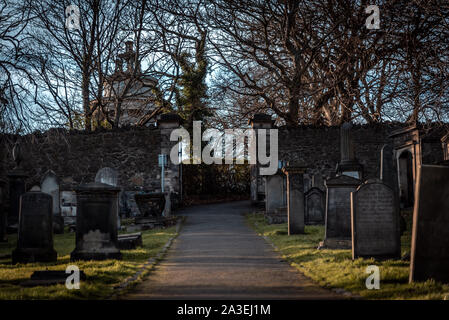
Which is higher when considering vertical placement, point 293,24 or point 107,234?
point 293,24

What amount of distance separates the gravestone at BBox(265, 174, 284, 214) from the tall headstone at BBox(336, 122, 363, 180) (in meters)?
2.64

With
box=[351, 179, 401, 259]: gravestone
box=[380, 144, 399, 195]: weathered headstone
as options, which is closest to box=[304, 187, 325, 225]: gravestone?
box=[380, 144, 399, 195]: weathered headstone

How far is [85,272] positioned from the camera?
6.50 m

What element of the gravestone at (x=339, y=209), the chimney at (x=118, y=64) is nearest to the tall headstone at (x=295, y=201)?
the gravestone at (x=339, y=209)

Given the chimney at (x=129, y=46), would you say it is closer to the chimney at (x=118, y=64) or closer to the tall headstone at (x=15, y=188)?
the chimney at (x=118, y=64)

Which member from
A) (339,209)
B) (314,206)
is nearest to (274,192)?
(314,206)

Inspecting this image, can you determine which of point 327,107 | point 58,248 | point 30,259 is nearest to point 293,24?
point 327,107

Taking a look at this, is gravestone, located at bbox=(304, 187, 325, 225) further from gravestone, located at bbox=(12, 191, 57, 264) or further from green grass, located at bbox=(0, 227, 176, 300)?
gravestone, located at bbox=(12, 191, 57, 264)

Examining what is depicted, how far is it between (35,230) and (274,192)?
390 inches

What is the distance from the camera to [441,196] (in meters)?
5.40

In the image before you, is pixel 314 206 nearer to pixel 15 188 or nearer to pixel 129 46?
pixel 15 188

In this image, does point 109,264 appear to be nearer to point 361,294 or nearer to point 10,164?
point 361,294

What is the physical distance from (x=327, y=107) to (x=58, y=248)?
1673 centimetres

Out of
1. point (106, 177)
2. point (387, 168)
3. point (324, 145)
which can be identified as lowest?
point (106, 177)
